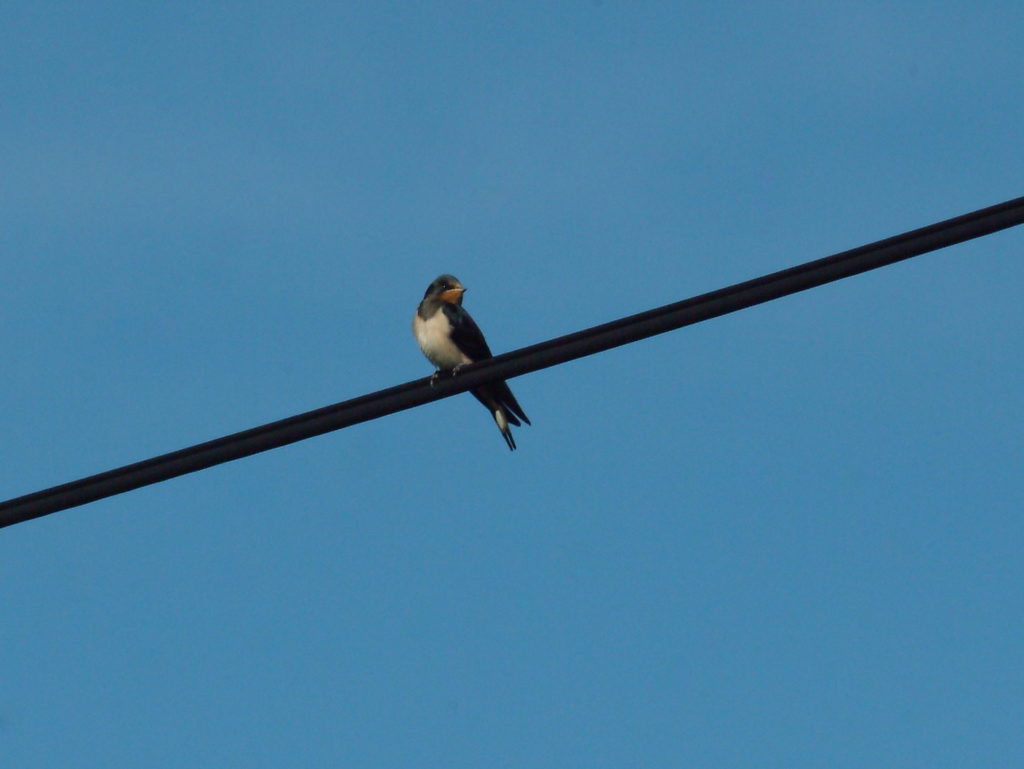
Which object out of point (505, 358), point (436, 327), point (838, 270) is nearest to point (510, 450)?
point (436, 327)

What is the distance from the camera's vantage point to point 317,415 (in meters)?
6.49

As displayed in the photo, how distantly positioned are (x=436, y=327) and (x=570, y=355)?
18.3 ft

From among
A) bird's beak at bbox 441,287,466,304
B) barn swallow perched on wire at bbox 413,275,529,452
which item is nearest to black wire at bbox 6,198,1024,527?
barn swallow perched on wire at bbox 413,275,529,452

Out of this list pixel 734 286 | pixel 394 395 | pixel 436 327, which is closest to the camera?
pixel 734 286

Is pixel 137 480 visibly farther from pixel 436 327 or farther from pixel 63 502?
pixel 436 327

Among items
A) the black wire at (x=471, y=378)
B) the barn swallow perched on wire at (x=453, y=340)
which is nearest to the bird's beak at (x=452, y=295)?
the barn swallow perched on wire at (x=453, y=340)

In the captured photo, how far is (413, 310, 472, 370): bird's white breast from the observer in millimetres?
11711

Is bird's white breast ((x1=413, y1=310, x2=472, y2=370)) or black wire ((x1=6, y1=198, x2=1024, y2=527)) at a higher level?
bird's white breast ((x1=413, y1=310, x2=472, y2=370))

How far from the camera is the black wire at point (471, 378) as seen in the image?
19.3 ft

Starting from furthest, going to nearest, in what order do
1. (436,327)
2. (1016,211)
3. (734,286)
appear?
(436,327) → (734,286) → (1016,211)

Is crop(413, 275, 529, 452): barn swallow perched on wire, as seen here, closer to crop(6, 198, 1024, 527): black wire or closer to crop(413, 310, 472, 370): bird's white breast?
crop(413, 310, 472, 370): bird's white breast

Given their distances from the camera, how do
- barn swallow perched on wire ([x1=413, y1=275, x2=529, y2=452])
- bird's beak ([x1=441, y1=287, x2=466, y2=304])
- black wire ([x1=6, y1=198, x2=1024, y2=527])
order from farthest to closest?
bird's beak ([x1=441, y1=287, x2=466, y2=304]) → barn swallow perched on wire ([x1=413, y1=275, x2=529, y2=452]) → black wire ([x1=6, y1=198, x2=1024, y2=527])

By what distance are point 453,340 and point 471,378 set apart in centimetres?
503

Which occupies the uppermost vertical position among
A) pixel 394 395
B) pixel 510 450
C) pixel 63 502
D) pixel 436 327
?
pixel 436 327
